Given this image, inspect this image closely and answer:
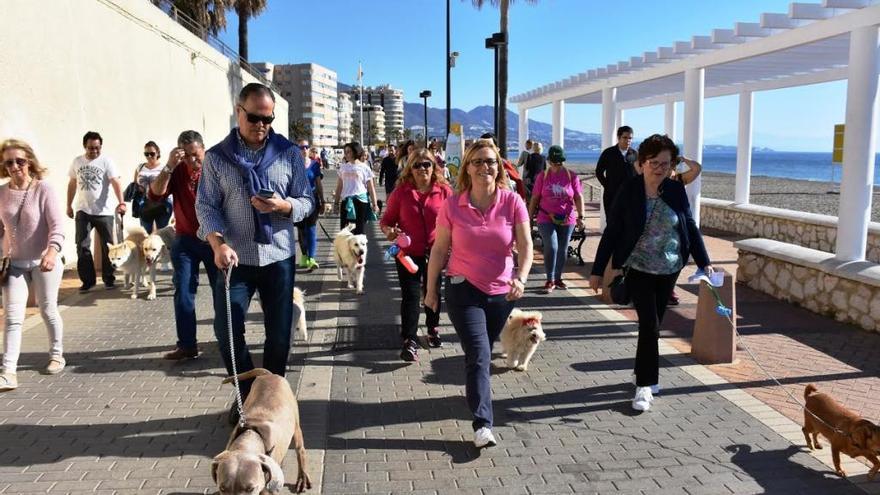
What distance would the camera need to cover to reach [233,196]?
394 cm

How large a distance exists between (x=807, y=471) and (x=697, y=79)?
362 inches

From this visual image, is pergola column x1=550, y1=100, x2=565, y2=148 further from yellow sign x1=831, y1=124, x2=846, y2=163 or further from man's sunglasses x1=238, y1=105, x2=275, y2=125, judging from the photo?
man's sunglasses x1=238, y1=105, x2=275, y2=125

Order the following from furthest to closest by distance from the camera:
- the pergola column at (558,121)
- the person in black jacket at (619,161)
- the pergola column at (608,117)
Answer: the pergola column at (558,121) → the pergola column at (608,117) → the person in black jacket at (619,161)

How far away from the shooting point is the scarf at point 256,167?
387 cm

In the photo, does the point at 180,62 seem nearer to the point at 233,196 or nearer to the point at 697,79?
the point at 697,79

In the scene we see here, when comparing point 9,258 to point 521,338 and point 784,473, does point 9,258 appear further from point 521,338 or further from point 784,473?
point 784,473

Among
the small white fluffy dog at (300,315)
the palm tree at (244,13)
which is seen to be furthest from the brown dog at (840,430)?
the palm tree at (244,13)

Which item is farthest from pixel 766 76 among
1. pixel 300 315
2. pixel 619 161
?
pixel 300 315

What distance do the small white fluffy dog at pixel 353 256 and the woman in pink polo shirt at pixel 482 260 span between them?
469 cm

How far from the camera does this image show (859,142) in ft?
24.1

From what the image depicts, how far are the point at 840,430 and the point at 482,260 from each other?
2.22m

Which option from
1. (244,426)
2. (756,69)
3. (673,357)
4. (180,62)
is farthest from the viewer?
(180,62)

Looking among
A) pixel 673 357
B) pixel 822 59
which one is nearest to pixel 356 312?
pixel 673 357

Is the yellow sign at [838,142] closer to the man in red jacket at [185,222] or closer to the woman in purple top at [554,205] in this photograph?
the woman in purple top at [554,205]
